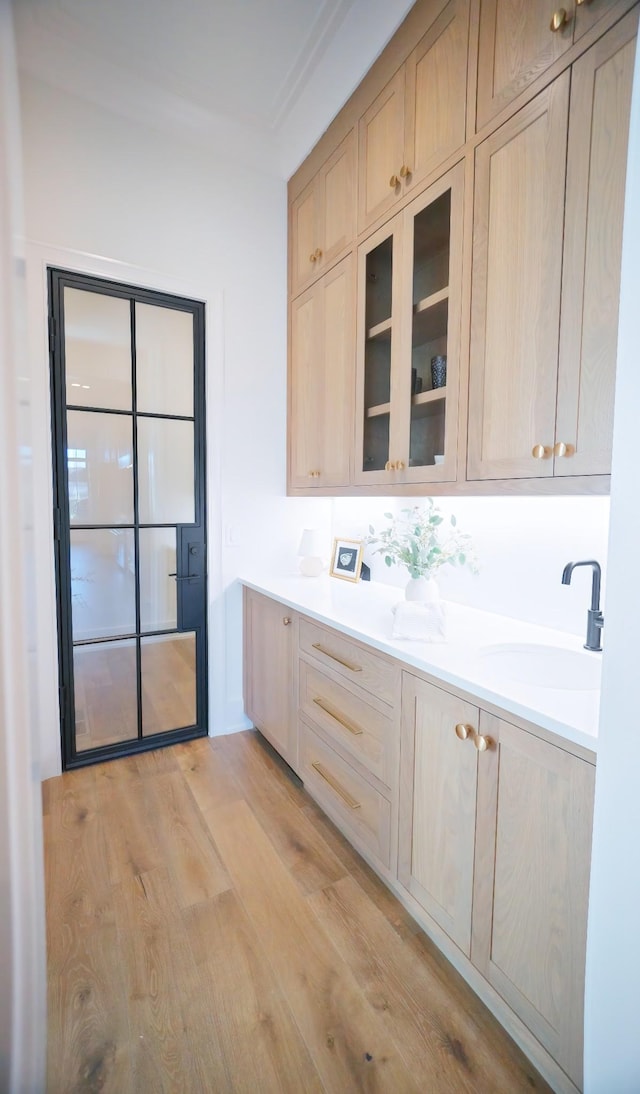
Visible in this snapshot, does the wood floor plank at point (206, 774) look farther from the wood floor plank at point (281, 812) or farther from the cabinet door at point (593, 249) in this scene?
the cabinet door at point (593, 249)

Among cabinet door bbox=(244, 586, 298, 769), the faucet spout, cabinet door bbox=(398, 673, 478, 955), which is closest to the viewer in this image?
cabinet door bbox=(398, 673, 478, 955)

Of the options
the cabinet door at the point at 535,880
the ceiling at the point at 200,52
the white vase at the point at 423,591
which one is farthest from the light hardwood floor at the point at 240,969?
the ceiling at the point at 200,52

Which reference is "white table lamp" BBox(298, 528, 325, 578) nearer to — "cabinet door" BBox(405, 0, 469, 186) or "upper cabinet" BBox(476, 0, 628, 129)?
"cabinet door" BBox(405, 0, 469, 186)

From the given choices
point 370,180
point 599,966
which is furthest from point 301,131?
point 599,966

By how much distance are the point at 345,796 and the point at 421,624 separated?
28.8 inches

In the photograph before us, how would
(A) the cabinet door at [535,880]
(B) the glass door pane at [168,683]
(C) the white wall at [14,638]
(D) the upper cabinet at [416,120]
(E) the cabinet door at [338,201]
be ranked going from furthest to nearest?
(B) the glass door pane at [168,683]
(E) the cabinet door at [338,201]
(D) the upper cabinet at [416,120]
(A) the cabinet door at [535,880]
(C) the white wall at [14,638]

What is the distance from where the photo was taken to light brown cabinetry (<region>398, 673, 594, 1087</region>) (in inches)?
34.5

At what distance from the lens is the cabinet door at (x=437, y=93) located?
1.32 metres

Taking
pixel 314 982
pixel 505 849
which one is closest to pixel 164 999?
pixel 314 982

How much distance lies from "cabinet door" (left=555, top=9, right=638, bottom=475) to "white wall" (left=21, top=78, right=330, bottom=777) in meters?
1.66

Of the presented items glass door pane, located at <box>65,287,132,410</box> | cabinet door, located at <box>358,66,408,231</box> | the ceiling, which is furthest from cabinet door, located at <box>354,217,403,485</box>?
glass door pane, located at <box>65,287,132,410</box>

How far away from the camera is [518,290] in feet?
3.90

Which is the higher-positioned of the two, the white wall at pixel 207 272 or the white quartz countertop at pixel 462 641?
the white wall at pixel 207 272

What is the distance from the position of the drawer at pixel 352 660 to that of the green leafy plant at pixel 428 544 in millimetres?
323
